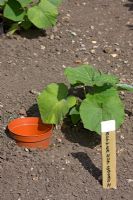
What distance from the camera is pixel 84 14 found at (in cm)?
493

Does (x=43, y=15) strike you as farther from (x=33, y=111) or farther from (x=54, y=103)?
(x=54, y=103)

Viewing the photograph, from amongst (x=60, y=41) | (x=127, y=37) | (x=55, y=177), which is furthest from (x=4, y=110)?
(x=127, y=37)

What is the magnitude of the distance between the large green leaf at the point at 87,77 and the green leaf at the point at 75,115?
0.53 ft

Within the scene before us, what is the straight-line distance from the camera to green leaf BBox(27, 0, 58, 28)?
14.5 ft

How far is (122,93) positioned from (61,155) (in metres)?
0.73

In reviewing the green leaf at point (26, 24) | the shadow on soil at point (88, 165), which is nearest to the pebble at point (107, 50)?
the green leaf at point (26, 24)

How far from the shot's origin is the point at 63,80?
13.3 feet

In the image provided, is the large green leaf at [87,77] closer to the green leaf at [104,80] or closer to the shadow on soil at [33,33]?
the green leaf at [104,80]

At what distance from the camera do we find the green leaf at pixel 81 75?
11.6 ft

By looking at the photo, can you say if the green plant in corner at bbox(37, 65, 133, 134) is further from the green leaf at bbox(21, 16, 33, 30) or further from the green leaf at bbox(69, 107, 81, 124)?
the green leaf at bbox(21, 16, 33, 30)

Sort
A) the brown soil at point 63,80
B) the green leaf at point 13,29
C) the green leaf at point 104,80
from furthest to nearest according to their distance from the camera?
the green leaf at point 13,29
the green leaf at point 104,80
the brown soil at point 63,80

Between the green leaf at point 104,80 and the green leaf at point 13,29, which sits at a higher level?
the green leaf at point 104,80

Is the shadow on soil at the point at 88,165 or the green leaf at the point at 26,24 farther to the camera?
the green leaf at the point at 26,24

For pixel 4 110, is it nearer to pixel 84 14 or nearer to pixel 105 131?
pixel 105 131
